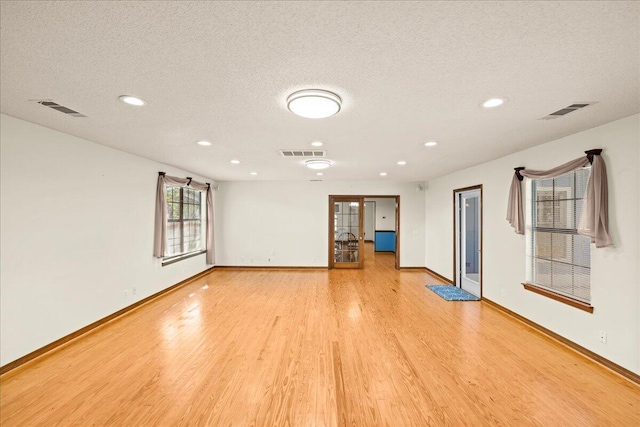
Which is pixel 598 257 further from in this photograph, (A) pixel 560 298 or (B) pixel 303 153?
(B) pixel 303 153

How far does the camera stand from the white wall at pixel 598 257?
2.50 m

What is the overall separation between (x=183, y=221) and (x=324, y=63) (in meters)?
5.62

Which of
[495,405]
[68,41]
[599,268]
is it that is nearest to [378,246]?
[599,268]

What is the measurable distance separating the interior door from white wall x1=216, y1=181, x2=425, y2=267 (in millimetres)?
316

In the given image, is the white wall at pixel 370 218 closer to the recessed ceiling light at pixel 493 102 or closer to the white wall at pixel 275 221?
the white wall at pixel 275 221

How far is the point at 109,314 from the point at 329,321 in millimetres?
3189

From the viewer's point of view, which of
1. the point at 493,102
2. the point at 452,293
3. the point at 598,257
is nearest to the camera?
the point at 493,102

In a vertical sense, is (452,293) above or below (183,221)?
below

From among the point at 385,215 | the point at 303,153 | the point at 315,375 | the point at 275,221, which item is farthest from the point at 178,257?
the point at 385,215

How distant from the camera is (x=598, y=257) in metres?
2.82

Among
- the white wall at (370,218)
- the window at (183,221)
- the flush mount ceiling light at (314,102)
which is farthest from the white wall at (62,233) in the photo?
the white wall at (370,218)

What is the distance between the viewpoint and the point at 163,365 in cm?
268

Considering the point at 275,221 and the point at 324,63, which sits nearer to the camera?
the point at 324,63

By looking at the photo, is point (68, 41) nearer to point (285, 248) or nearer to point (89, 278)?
point (89, 278)
